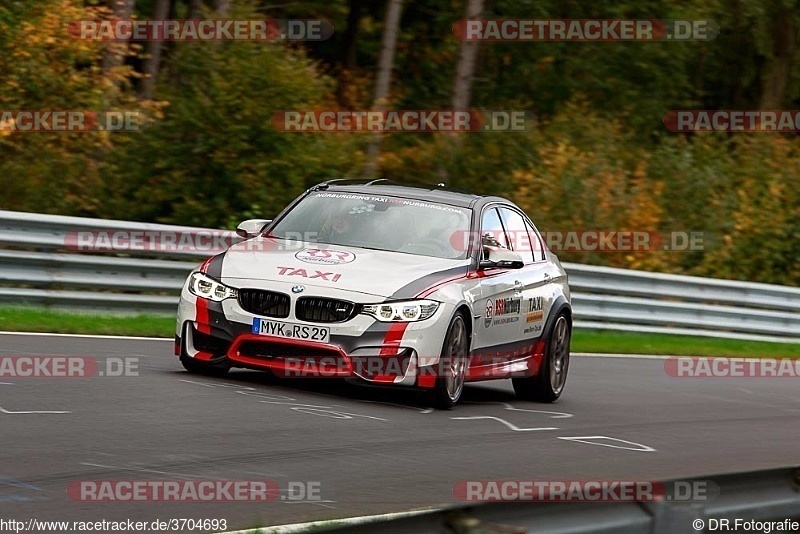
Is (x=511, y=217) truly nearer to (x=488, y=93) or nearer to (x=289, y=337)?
(x=289, y=337)

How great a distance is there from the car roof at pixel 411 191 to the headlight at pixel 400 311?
166cm

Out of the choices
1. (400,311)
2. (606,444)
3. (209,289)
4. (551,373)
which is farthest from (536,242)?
(209,289)

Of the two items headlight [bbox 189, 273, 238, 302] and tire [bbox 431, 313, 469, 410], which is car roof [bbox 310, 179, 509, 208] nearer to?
tire [bbox 431, 313, 469, 410]

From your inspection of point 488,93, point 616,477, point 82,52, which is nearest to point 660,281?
point 82,52

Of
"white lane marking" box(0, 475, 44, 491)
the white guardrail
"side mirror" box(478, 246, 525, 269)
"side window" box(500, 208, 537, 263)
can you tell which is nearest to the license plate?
"side mirror" box(478, 246, 525, 269)

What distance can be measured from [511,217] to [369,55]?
33.3 meters

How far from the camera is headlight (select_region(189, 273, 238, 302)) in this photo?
10.6m

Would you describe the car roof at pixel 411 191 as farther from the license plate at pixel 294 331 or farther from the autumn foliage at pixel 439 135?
the autumn foliage at pixel 439 135

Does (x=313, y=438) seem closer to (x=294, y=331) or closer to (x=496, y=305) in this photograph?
(x=294, y=331)

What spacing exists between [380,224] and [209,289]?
158cm

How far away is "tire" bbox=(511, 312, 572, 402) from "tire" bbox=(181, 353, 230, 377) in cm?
274

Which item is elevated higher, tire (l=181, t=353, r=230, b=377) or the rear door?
the rear door

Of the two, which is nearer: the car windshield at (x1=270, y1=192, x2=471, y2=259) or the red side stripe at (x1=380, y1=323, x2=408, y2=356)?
the red side stripe at (x1=380, y1=323, x2=408, y2=356)

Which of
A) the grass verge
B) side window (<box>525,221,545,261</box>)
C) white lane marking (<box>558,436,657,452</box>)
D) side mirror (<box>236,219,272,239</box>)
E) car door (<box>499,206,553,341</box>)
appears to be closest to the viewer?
white lane marking (<box>558,436,657,452</box>)
